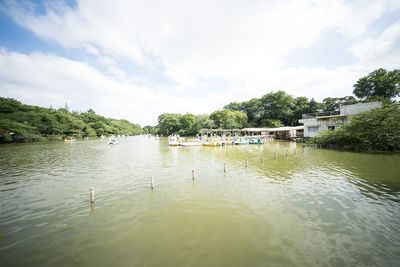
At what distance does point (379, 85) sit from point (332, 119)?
29455mm

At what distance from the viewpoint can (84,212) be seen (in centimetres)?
1004

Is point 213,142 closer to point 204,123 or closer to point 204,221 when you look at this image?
point 204,221

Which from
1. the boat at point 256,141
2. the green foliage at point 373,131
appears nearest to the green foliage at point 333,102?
the boat at point 256,141

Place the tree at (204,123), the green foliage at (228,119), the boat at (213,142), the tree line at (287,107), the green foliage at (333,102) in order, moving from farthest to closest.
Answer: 1. the tree at (204,123)
2. the green foliage at (228,119)
3. the green foliage at (333,102)
4. the tree line at (287,107)
5. the boat at (213,142)

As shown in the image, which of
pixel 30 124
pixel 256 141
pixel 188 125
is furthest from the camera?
pixel 188 125

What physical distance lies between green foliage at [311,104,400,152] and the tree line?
27.6 meters

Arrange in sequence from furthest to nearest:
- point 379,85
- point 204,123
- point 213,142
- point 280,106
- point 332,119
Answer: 1. point 204,123
2. point 280,106
3. point 379,85
4. point 213,142
5. point 332,119

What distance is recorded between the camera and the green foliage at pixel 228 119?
240ft

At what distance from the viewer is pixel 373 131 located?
Result: 1079 inches

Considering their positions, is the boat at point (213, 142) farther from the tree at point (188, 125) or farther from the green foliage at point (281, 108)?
the tree at point (188, 125)

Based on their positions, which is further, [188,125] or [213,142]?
[188,125]

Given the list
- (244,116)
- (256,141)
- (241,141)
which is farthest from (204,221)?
(244,116)

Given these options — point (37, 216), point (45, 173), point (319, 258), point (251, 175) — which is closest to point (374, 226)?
point (319, 258)

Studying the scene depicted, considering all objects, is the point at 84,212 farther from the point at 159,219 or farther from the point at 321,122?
the point at 321,122
